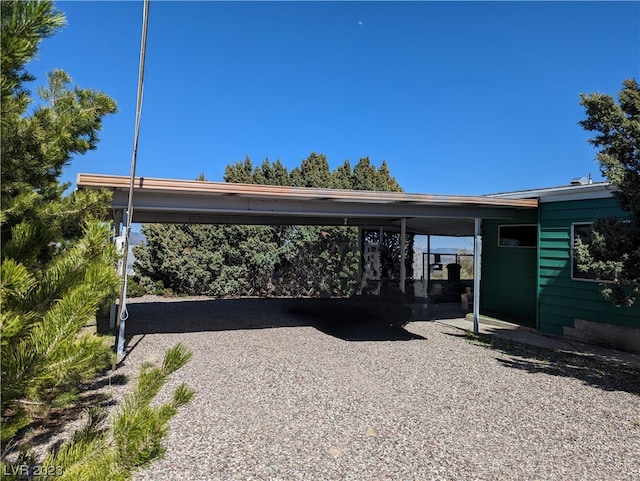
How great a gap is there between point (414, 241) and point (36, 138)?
14034mm

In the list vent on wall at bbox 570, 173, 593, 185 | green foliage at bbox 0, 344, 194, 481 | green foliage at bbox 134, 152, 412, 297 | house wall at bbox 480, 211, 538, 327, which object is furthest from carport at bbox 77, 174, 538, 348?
green foliage at bbox 134, 152, 412, 297

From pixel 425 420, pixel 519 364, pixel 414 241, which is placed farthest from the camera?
pixel 414 241

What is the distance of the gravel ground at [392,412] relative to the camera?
3.07m

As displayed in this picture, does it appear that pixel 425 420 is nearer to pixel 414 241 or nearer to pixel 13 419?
pixel 13 419

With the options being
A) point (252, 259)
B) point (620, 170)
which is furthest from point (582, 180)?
point (252, 259)

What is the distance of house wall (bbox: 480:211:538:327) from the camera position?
31.2ft

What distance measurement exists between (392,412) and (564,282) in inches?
229

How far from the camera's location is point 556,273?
8.31 m

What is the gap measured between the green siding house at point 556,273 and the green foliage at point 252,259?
4.66 m

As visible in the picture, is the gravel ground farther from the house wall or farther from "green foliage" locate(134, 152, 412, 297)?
"green foliage" locate(134, 152, 412, 297)

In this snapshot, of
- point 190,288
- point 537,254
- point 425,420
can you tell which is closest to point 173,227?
point 190,288

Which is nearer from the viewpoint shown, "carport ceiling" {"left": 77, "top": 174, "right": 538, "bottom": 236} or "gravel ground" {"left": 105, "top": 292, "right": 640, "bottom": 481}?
"gravel ground" {"left": 105, "top": 292, "right": 640, "bottom": 481}

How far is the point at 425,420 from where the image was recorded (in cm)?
394

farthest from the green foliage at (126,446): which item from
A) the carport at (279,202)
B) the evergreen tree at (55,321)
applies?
the carport at (279,202)
